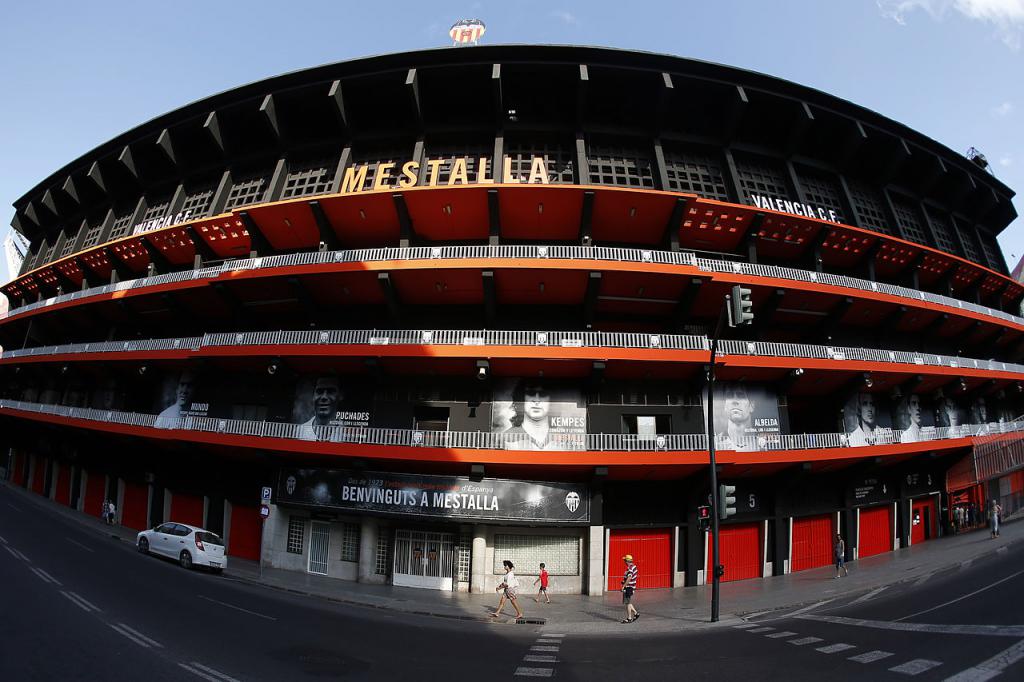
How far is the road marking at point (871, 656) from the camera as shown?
8875mm

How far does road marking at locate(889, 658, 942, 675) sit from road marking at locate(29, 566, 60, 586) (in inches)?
818

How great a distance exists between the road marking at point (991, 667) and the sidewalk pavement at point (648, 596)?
6003 mm

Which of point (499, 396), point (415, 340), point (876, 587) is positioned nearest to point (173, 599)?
point (415, 340)

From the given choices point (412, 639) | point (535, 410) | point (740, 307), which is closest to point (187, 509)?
point (412, 639)

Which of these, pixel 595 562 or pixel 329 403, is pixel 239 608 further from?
pixel 595 562

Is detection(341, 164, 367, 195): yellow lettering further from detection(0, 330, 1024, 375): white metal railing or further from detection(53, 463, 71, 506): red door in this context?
detection(53, 463, 71, 506): red door

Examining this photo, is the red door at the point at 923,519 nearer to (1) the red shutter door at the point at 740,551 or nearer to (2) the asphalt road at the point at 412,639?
(2) the asphalt road at the point at 412,639

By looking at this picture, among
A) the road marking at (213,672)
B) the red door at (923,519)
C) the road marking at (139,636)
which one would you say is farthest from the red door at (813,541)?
the road marking at (139,636)

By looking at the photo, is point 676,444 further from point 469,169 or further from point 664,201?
point 469,169

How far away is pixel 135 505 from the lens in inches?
989

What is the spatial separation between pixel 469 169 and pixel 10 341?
43981mm

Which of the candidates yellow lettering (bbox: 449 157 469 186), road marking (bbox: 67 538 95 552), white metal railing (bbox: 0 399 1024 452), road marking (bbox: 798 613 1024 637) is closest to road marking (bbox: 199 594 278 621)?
white metal railing (bbox: 0 399 1024 452)

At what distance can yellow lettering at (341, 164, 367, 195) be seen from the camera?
843 inches

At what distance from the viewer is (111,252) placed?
26141 mm
